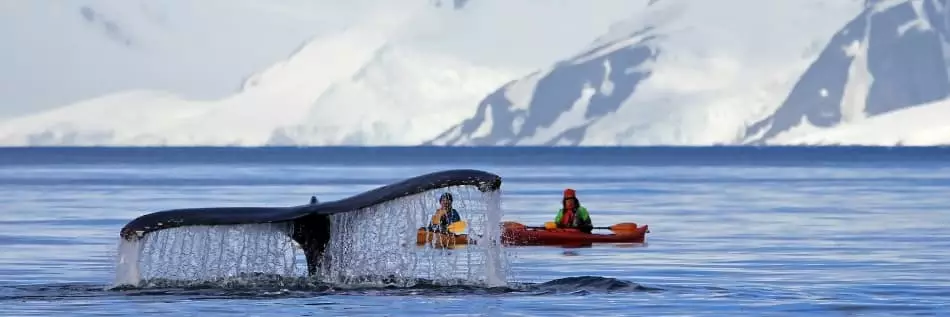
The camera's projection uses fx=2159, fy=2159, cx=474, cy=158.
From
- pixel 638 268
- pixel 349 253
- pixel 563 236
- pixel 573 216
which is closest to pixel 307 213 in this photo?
pixel 349 253

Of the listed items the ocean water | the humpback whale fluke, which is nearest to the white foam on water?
the humpback whale fluke

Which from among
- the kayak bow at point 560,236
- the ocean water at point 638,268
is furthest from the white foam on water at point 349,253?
the kayak bow at point 560,236

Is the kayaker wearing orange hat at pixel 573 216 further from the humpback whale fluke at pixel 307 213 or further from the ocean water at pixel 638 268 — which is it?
the humpback whale fluke at pixel 307 213

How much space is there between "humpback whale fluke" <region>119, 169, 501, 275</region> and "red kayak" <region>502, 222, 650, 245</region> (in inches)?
540

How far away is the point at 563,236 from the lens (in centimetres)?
3131

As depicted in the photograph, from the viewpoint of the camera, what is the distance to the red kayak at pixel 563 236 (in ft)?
102

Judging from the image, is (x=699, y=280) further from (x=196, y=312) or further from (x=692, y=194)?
(x=692, y=194)

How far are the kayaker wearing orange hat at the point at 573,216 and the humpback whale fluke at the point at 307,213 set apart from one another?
45.8 feet

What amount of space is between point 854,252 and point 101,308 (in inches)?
507

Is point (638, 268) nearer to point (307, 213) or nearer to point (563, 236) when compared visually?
point (563, 236)

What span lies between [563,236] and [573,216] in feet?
2.87

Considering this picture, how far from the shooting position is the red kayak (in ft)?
102

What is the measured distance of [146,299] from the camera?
1894 cm

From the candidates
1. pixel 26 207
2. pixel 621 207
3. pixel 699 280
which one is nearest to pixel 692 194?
pixel 621 207
